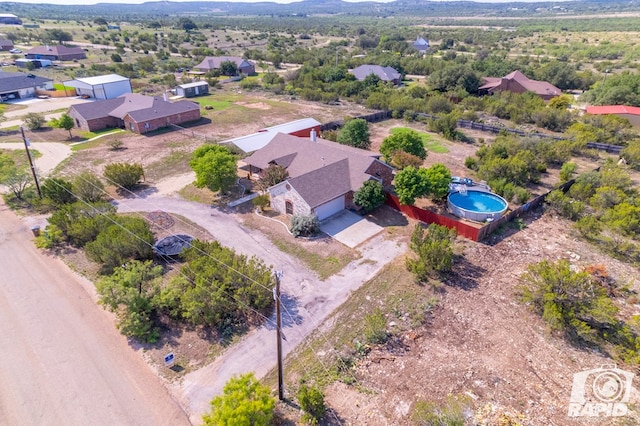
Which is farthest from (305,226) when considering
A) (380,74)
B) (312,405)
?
(380,74)

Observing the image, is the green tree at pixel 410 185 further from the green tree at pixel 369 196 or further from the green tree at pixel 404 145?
the green tree at pixel 404 145

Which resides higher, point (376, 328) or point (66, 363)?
point (66, 363)

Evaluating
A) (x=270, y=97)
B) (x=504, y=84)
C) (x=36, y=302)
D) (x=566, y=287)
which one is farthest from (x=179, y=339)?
(x=504, y=84)

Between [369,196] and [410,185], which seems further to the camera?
[369,196]

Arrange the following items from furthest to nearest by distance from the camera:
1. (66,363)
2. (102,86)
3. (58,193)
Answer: (102,86)
(58,193)
(66,363)

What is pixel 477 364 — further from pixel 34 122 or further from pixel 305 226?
pixel 34 122

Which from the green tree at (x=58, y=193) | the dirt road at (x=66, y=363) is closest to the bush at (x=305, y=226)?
the dirt road at (x=66, y=363)

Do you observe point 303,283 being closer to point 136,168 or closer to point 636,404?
point 636,404
